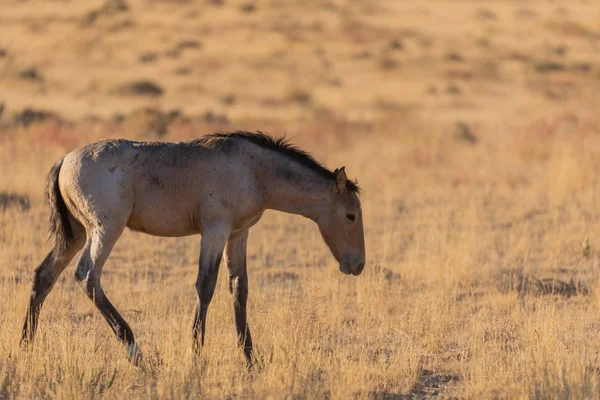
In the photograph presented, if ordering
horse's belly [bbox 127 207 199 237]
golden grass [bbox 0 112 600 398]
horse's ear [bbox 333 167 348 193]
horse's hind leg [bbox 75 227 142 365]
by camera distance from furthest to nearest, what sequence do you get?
horse's ear [bbox 333 167 348 193], horse's belly [bbox 127 207 199 237], horse's hind leg [bbox 75 227 142 365], golden grass [bbox 0 112 600 398]

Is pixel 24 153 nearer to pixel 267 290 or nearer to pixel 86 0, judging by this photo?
pixel 267 290

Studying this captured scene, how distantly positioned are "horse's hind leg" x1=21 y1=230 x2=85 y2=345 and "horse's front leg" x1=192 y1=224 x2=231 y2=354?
1090mm

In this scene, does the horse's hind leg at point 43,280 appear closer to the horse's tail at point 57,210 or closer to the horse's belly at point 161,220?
the horse's tail at point 57,210

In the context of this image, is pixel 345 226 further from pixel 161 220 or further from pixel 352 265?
pixel 161 220

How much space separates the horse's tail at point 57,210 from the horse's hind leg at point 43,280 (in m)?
0.05

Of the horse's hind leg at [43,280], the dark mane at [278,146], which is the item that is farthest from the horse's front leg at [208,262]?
the horse's hind leg at [43,280]

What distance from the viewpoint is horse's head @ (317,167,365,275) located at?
788 centimetres

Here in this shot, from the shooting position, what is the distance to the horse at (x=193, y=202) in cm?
742

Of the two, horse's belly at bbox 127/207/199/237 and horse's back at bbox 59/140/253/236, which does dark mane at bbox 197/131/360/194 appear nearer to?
horse's back at bbox 59/140/253/236

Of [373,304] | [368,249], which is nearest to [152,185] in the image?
[373,304]

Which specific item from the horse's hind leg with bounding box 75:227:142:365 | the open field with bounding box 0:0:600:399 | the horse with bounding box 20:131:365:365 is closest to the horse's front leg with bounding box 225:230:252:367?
the horse with bounding box 20:131:365:365

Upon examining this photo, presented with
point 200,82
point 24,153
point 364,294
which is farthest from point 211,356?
point 200,82

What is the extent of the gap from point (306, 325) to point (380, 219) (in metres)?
6.21

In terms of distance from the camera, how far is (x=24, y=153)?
1688 cm
